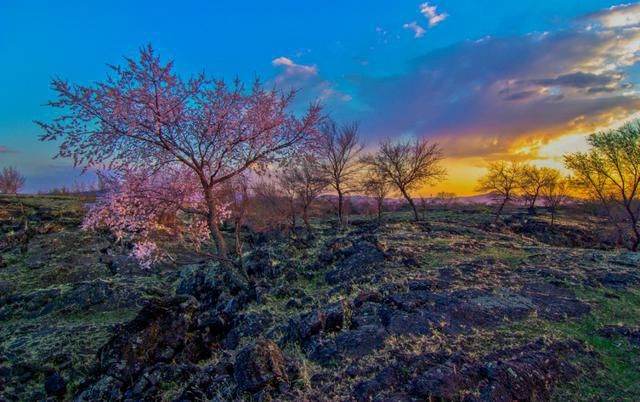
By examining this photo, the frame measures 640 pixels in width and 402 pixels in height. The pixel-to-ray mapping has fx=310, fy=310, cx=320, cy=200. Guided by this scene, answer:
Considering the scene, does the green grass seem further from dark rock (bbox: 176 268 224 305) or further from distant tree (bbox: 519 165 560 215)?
distant tree (bbox: 519 165 560 215)

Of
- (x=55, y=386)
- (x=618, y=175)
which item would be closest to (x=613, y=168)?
(x=618, y=175)

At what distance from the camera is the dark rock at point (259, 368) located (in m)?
4.65

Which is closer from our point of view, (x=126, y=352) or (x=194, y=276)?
(x=126, y=352)

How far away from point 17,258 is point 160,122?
18.5 metres

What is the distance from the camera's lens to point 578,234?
28719mm

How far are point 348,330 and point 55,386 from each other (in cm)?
723

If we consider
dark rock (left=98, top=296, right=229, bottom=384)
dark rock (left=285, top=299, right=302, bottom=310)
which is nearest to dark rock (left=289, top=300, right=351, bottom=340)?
dark rock (left=285, top=299, right=302, bottom=310)

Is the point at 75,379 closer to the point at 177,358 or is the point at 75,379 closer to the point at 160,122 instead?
the point at 177,358

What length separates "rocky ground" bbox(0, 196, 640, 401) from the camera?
184 inches

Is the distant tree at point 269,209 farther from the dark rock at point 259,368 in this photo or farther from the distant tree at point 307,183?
the dark rock at point 259,368

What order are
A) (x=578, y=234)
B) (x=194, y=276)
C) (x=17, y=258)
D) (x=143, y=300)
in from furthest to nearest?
(x=578, y=234), (x=17, y=258), (x=194, y=276), (x=143, y=300)

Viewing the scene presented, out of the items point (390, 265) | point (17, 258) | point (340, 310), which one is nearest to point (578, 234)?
point (390, 265)

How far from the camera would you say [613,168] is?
2350cm

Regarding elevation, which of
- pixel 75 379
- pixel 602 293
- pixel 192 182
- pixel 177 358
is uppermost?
pixel 192 182
